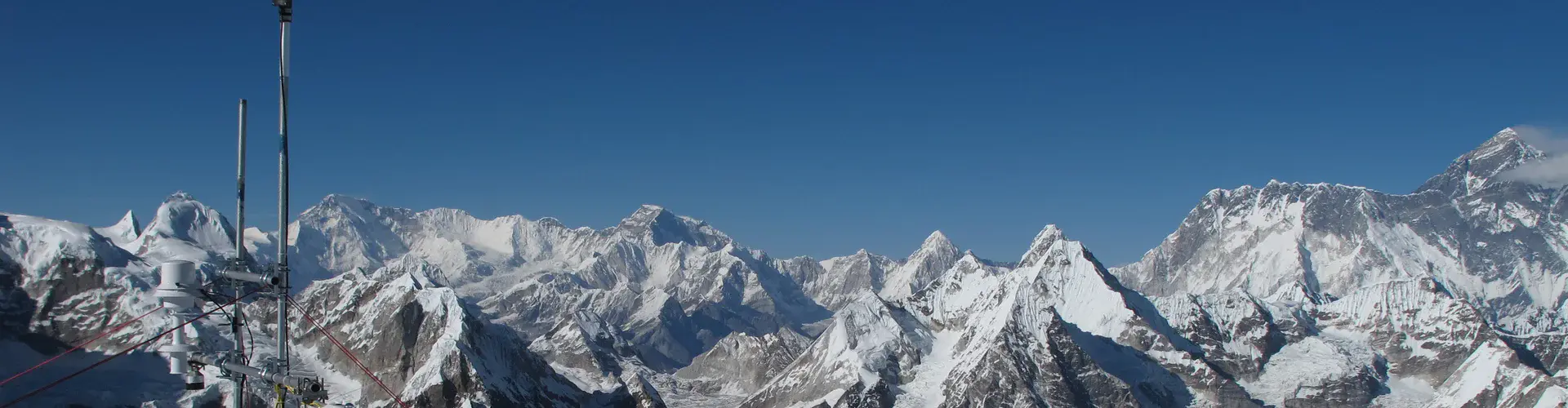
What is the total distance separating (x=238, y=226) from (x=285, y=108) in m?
8.25

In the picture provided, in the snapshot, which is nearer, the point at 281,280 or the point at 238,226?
the point at 281,280

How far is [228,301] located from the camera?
54344mm

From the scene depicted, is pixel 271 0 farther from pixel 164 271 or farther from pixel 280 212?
pixel 164 271

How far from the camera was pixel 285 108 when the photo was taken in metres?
54.0

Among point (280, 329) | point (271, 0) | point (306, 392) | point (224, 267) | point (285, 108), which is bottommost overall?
point (306, 392)

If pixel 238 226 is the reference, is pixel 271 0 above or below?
above

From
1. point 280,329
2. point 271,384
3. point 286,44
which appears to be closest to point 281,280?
point 280,329

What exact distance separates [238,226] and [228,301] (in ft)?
18.7

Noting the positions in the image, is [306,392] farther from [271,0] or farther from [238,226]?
[271,0]

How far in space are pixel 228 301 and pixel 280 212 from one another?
4836mm

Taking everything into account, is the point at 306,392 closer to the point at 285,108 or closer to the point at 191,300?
the point at 191,300

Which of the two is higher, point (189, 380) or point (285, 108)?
point (285, 108)

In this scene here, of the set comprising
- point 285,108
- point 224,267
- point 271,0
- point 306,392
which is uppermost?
point 271,0

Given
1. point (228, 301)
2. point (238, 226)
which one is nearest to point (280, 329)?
point (228, 301)
